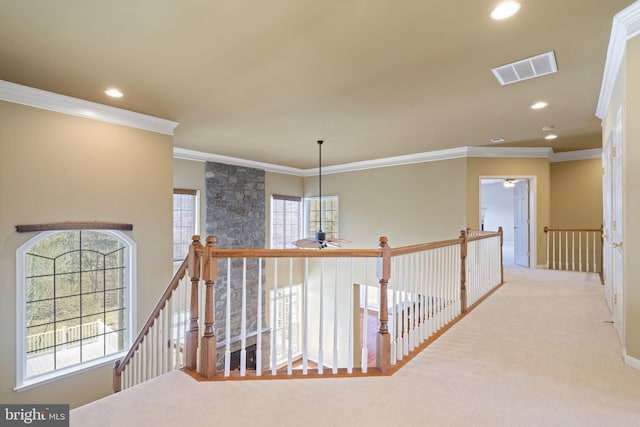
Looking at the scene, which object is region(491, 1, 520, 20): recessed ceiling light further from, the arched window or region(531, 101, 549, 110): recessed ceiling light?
the arched window

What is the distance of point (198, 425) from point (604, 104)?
5.08m

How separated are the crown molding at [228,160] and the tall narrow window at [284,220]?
27.8 inches

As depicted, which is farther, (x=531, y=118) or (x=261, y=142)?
(x=261, y=142)

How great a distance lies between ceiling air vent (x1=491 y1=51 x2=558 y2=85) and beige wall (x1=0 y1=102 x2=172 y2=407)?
13.2ft

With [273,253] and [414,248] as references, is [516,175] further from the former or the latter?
[273,253]

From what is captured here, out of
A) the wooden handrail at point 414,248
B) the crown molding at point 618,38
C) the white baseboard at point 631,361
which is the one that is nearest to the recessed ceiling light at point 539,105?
the crown molding at point 618,38

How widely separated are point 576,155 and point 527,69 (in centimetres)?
508

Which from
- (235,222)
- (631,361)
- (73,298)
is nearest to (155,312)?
(73,298)

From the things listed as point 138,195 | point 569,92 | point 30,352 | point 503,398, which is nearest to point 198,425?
point 503,398

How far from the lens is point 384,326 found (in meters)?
2.40

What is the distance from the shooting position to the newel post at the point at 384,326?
236 cm

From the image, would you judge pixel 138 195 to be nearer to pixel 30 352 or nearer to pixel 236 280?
pixel 30 352

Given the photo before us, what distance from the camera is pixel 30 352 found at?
324 cm

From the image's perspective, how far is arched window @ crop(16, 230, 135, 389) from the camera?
3199mm
